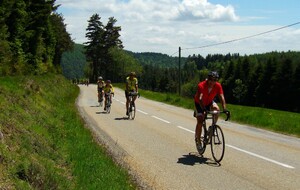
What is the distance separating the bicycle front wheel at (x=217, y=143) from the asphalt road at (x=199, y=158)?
17 cm

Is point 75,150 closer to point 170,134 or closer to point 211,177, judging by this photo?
point 211,177

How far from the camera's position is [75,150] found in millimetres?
9477

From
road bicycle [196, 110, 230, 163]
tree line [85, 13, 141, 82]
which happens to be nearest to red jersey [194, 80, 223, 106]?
road bicycle [196, 110, 230, 163]

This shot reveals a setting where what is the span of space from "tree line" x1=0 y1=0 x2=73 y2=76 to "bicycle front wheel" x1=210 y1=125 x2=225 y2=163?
18.2 metres

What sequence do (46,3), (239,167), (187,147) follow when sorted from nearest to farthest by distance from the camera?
(239,167) < (187,147) < (46,3)

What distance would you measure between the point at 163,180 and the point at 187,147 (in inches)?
146

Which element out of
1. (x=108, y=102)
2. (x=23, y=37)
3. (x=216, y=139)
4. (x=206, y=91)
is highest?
(x=23, y=37)

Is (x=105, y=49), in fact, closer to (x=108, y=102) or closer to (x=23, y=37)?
(x=23, y=37)

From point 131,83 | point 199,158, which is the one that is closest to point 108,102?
point 131,83

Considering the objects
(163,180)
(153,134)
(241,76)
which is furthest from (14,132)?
(241,76)

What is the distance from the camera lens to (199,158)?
393 inches

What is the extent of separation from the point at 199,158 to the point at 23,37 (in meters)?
32.6

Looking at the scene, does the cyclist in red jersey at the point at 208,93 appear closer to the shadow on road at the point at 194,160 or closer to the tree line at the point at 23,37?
the shadow on road at the point at 194,160

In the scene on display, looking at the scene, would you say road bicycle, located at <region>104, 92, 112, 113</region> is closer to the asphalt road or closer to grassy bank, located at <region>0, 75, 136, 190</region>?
the asphalt road
